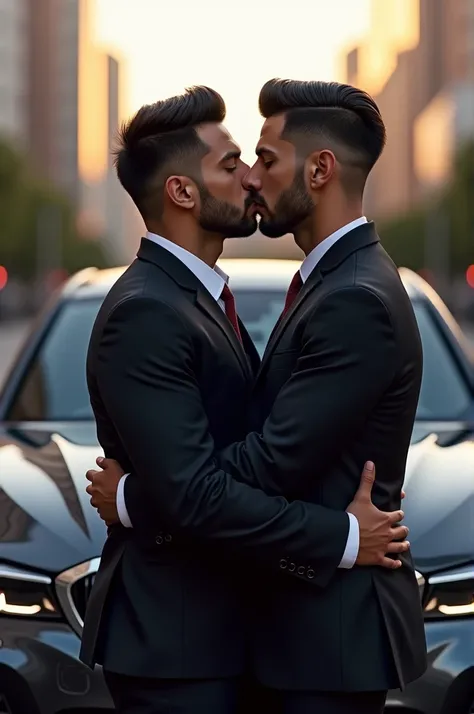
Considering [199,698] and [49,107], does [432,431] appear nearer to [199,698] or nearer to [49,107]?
[199,698]

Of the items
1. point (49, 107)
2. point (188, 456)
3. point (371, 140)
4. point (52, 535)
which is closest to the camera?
point (188, 456)

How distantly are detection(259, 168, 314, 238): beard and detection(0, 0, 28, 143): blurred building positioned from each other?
5484 inches

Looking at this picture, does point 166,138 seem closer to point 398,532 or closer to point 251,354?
point 251,354

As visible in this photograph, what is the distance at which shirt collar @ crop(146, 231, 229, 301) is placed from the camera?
8.56 feet

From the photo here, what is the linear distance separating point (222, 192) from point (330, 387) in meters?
0.44

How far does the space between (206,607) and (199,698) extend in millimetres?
154

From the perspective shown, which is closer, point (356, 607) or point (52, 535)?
point (356, 607)

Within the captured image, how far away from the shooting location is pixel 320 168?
8.26 ft

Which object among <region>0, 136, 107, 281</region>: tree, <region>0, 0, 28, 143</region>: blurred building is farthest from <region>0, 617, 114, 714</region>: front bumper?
<region>0, 0, 28, 143</region>: blurred building

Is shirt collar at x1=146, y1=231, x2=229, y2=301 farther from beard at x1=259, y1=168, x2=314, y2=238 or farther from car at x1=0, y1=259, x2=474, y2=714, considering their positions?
car at x1=0, y1=259, x2=474, y2=714

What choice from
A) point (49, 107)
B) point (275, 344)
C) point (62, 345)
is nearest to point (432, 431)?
point (62, 345)

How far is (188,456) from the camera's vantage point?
7.88 feet

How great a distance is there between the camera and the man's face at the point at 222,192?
102 inches

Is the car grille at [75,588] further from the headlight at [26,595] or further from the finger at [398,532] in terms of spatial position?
the finger at [398,532]
